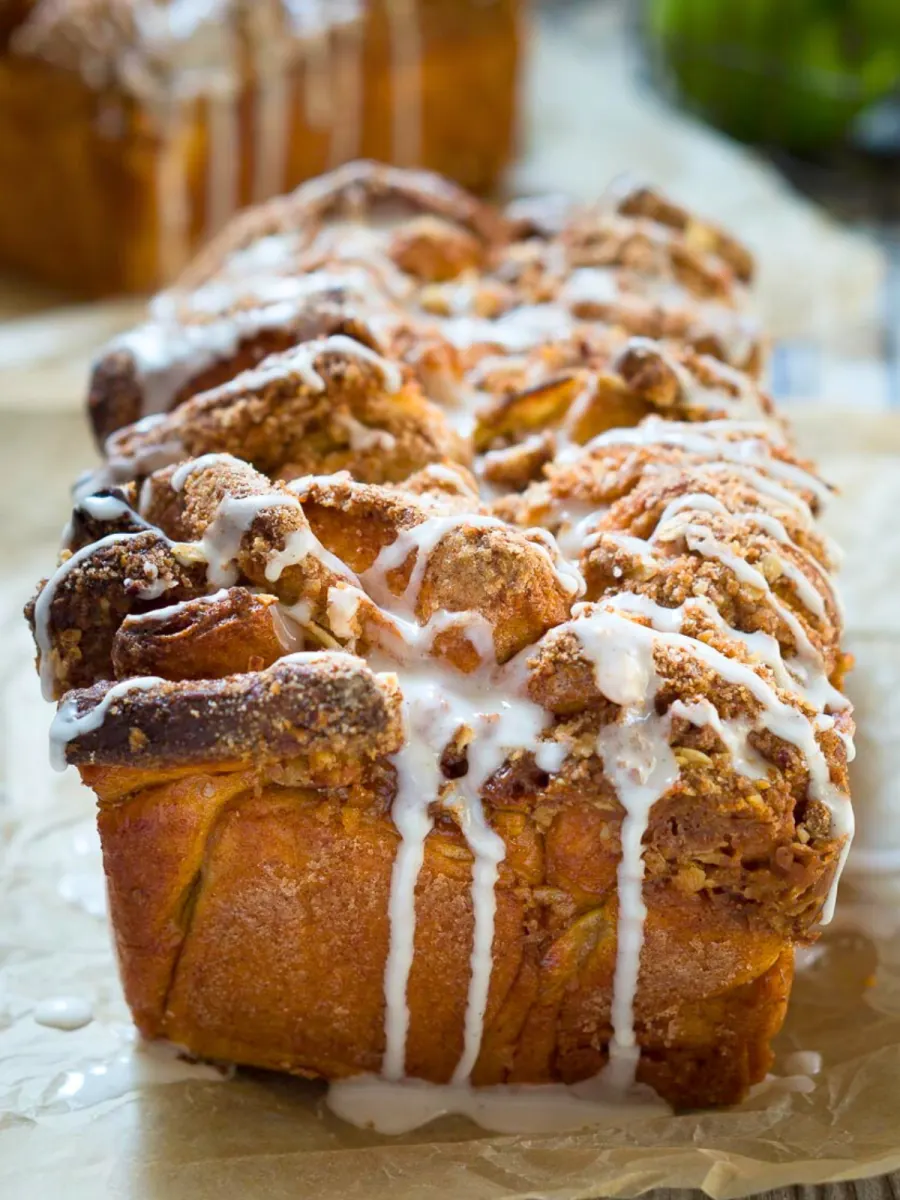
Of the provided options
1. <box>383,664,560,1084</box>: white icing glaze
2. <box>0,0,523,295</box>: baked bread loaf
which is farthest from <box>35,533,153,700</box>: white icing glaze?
<box>0,0,523,295</box>: baked bread loaf

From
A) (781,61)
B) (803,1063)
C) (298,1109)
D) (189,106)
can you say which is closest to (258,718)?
(298,1109)

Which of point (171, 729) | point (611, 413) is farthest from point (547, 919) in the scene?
point (611, 413)

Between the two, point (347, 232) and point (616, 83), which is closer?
point (347, 232)

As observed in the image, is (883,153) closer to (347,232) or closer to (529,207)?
(529,207)

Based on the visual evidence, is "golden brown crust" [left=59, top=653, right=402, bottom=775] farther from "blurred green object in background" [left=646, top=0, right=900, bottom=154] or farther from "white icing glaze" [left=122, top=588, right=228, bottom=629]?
"blurred green object in background" [left=646, top=0, right=900, bottom=154]

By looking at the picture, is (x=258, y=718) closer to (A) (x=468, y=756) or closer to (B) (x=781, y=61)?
(A) (x=468, y=756)
